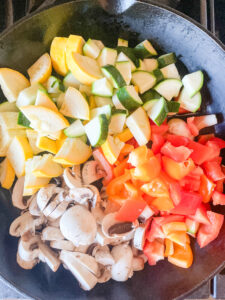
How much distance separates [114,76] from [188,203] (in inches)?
24.8

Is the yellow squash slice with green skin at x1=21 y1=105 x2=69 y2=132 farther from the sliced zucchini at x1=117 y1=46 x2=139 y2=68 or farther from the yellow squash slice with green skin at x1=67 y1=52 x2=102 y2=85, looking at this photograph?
the sliced zucchini at x1=117 y1=46 x2=139 y2=68

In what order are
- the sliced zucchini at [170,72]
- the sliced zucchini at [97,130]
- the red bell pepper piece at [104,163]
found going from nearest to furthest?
1. the sliced zucchini at [97,130]
2. the red bell pepper piece at [104,163]
3. the sliced zucchini at [170,72]

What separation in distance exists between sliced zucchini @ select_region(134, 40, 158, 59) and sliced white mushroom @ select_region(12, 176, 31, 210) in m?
0.79

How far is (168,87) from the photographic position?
1.50 metres

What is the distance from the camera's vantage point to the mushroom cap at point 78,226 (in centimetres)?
137

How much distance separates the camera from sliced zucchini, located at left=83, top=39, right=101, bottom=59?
1466 millimetres

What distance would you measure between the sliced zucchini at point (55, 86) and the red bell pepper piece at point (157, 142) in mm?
454

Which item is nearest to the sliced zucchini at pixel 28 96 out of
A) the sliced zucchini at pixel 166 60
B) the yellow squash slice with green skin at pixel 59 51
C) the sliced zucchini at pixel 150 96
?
the yellow squash slice with green skin at pixel 59 51

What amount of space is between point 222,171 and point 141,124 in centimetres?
44

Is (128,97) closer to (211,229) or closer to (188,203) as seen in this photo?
(188,203)

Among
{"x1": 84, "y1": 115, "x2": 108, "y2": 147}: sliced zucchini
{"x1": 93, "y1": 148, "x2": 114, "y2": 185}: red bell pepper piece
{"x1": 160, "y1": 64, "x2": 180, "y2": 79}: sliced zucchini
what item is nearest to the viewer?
{"x1": 84, "y1": 115, "x2": 108, "y2": 147}: sliced zucchini

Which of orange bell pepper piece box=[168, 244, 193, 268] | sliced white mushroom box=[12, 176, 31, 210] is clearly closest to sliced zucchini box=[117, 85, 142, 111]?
sliced white mushroom box=[12, 176, 31, 210]

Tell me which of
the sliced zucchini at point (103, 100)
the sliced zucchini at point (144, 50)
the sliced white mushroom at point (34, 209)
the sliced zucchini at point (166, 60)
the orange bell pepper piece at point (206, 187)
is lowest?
the sliced white mushroom at point (34, 209)

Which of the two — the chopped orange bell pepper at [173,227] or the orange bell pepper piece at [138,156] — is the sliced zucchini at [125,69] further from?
the chopped orange bell pepper at [173,227]
